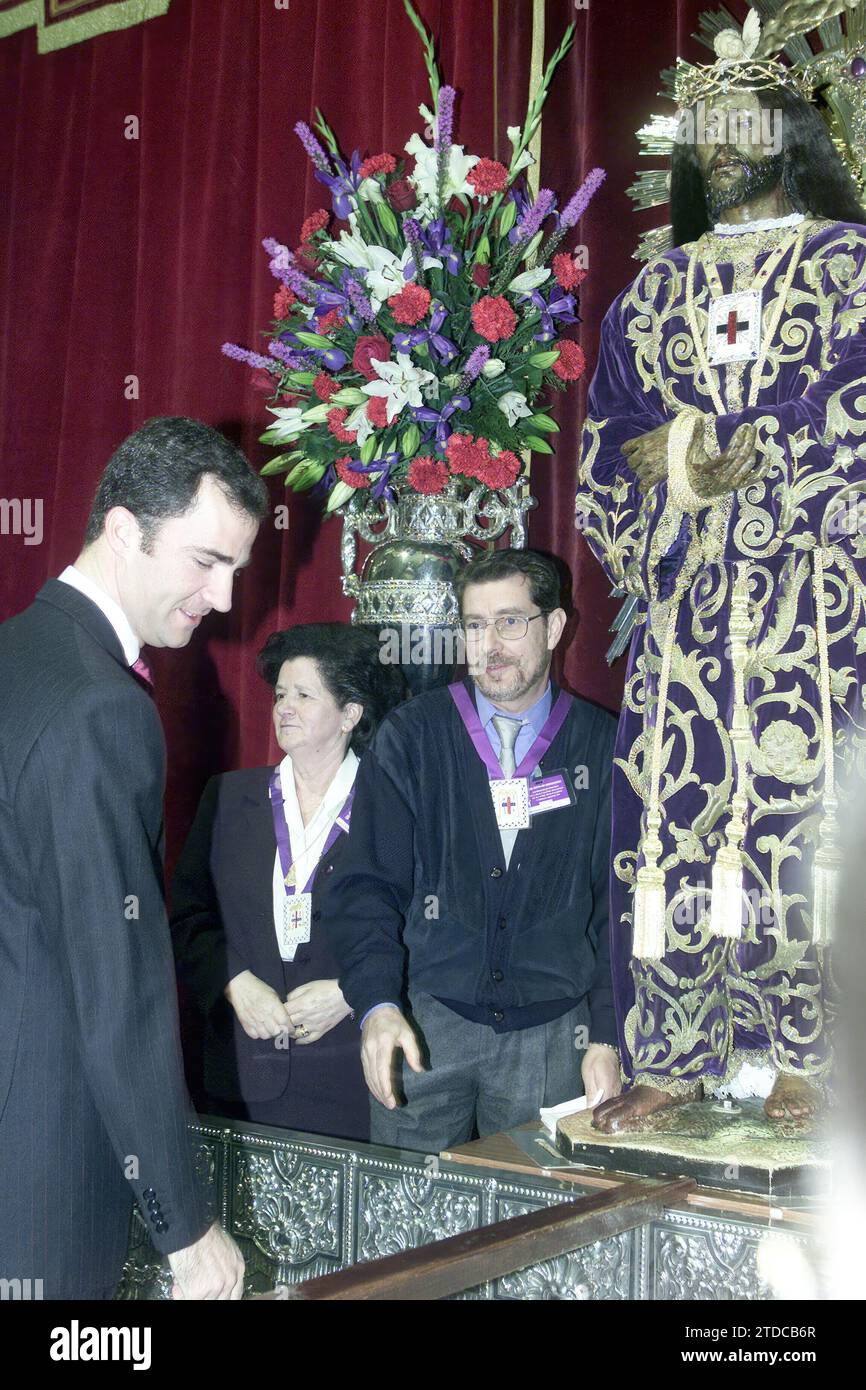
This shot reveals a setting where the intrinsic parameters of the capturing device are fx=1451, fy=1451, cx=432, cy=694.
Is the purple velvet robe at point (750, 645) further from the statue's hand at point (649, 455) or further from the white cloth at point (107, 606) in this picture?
the white cloth at point (107, 606)

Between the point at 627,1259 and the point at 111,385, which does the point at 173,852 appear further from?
the point at 627,1259

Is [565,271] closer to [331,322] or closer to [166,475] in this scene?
[331,322]

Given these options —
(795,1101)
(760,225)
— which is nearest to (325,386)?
(760,225)

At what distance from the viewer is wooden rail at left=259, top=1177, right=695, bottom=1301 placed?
4.92ft

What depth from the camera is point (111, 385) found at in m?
4.60

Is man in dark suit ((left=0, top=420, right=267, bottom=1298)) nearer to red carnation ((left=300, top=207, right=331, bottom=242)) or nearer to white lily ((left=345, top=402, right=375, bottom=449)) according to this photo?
white lily ((left=345, top=402, right=375, bottom=449))

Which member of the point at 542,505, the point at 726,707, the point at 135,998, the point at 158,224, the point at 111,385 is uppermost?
the point at 158,224

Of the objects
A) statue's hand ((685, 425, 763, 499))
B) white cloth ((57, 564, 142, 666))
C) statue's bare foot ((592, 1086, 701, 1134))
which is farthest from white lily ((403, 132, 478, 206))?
statue's bare foot ((592, 1086, 701, 1134))

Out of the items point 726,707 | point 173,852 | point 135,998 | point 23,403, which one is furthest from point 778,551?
point 23,403

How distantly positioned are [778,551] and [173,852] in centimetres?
265

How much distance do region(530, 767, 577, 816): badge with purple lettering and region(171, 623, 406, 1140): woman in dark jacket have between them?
1.48 feet

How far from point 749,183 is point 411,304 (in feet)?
2.61

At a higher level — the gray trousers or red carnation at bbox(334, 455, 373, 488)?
red carnation at bbox(334, 455, 373, 488)

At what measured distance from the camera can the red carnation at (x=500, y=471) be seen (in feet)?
9.57
